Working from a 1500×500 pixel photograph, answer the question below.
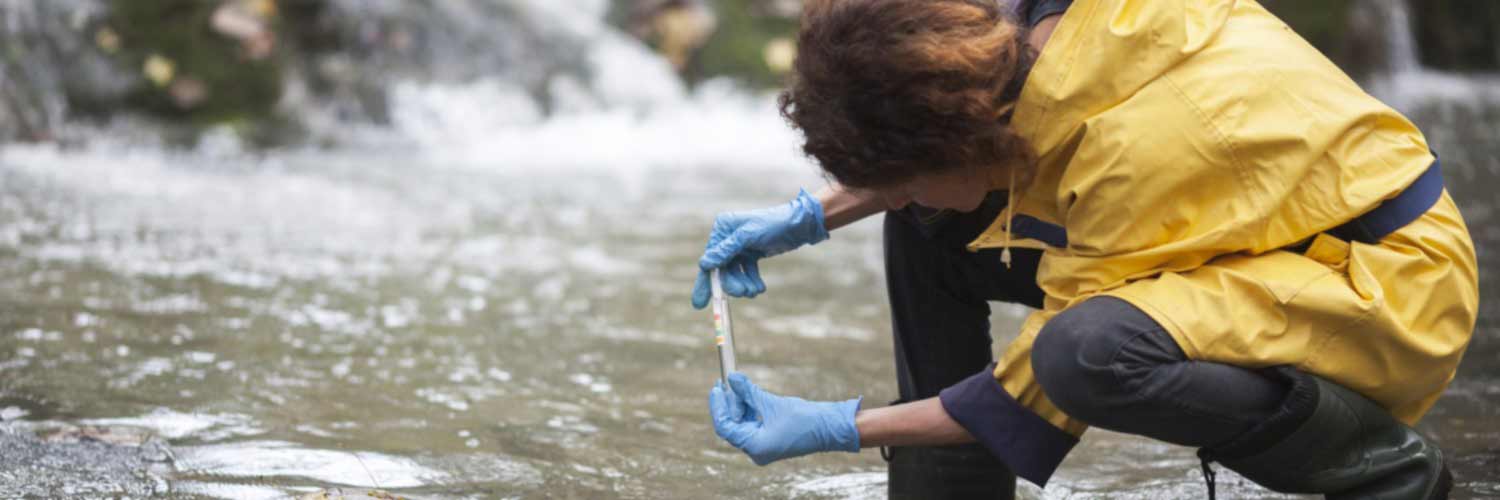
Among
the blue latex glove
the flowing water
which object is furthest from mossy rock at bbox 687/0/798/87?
the blue latex glove

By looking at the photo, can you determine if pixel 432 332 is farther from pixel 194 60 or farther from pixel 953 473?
pixel 194 60

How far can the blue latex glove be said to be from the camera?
1829 millimetres

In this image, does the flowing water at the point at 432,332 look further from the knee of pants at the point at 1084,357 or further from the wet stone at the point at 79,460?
the knee of pants at the point at 1084,357

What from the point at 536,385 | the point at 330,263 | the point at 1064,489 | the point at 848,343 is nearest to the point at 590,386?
the point at 536,385

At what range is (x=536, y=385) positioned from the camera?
308 cm

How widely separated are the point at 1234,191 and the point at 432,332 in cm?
234

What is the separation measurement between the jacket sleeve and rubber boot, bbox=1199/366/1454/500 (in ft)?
0.66

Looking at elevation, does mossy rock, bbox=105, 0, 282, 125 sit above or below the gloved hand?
above

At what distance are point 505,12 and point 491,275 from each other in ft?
18.2

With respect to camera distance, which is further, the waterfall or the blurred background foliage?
the waterfall

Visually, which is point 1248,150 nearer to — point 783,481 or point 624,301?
point 783,481

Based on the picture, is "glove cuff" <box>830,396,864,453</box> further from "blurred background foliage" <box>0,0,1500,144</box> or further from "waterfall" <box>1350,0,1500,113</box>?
"waterfall" <box>1350,0,1500,113</box>

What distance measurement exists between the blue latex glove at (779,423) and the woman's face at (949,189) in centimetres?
27

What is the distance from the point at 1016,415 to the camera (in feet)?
5.76
